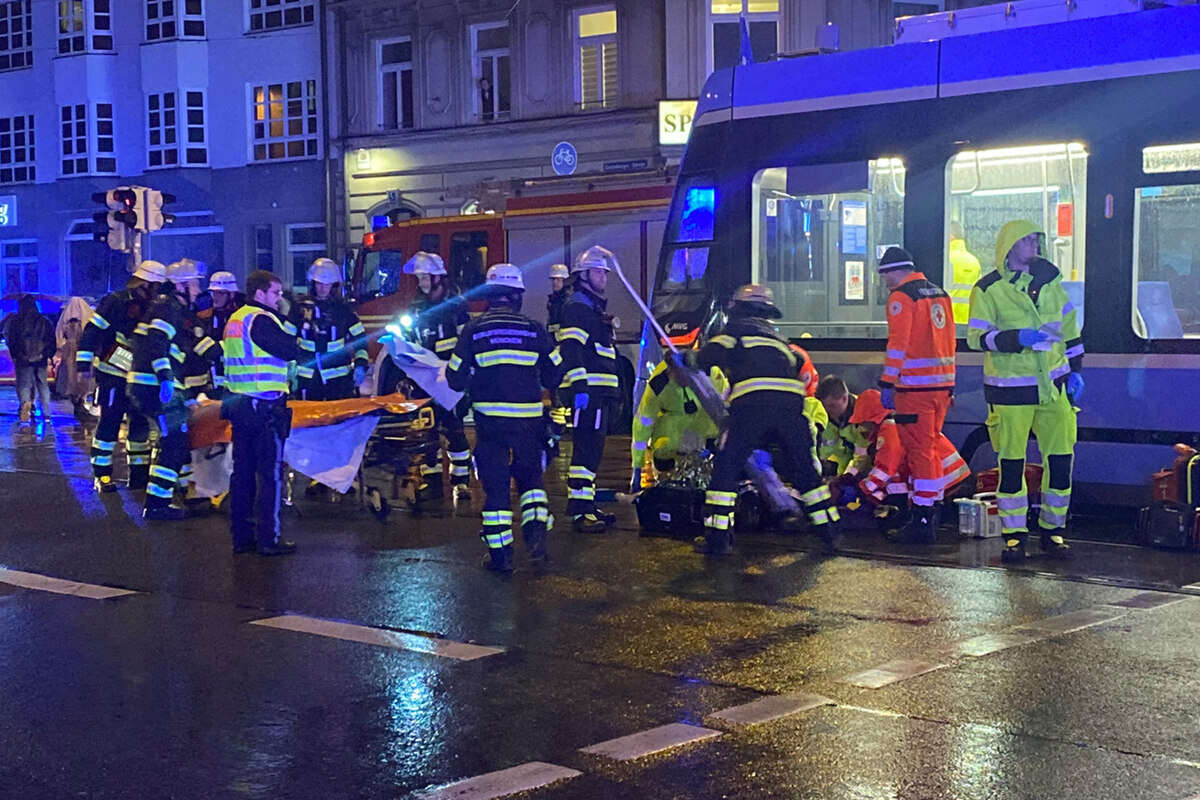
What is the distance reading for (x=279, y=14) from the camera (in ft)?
114

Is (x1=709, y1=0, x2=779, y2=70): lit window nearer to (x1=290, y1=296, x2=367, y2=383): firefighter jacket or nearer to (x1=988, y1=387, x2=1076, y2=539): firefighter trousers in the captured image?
(x1=290, y1=296, x2=367, y2=383): firefighter jacket

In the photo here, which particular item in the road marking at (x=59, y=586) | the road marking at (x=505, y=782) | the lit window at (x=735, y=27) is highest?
the lit window at (x=735, y=27)

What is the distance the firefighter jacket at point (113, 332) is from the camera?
13.2m

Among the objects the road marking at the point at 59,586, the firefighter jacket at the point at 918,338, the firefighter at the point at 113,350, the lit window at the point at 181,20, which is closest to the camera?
the road marking at the point at 59,586

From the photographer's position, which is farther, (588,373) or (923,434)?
(588,373)

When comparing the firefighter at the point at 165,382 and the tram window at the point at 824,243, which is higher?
the tram window at the point at 824,243

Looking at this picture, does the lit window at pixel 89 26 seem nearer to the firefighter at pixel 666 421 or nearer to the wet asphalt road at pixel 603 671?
the wet asphalt road at pixel 603 671

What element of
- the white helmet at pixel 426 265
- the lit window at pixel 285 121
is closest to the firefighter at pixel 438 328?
the white helmet at pixel 426 265

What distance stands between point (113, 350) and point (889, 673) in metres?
8.72

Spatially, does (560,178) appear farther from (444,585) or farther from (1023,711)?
(1023,711)

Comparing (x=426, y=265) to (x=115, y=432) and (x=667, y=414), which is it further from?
(x=115, y=432)

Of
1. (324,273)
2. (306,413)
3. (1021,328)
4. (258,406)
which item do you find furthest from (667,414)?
(324,273)

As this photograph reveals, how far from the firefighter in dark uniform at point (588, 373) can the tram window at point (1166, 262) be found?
3.69 m

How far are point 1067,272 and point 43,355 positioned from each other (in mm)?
14421
